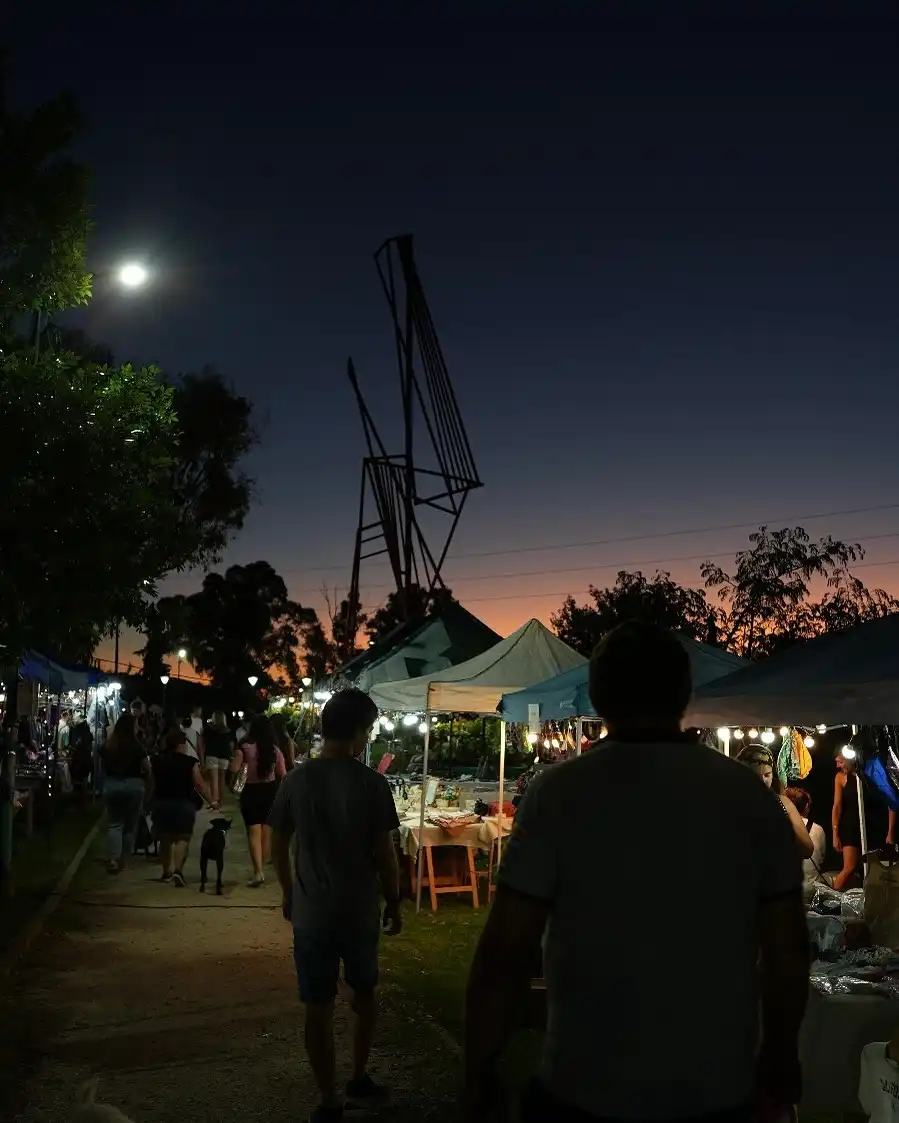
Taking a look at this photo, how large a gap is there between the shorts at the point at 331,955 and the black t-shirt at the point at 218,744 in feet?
48.3

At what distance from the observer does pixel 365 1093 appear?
16.6ft

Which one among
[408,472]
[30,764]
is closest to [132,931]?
[30,764]

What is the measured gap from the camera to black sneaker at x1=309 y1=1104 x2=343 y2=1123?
4656 millimetres

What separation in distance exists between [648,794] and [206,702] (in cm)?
5646

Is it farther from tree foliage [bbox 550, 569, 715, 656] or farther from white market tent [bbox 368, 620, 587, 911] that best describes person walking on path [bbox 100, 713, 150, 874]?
tree foliage [bbox 550, 569, 715, 656]

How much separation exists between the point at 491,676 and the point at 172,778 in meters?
4.03

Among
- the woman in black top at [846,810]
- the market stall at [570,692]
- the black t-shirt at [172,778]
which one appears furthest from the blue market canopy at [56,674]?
the woman in black top at [846,810]

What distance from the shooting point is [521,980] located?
2104 millimetres

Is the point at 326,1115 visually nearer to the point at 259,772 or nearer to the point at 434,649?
the point at 259,772

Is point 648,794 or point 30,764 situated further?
point 30,764

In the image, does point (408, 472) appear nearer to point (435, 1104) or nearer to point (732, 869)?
point (435, 1104)

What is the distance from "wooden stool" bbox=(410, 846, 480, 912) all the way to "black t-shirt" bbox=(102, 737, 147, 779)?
→ 12.5 feet

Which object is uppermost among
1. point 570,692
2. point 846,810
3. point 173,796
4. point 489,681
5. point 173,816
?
point 489,681

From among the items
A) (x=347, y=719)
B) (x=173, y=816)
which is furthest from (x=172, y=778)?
(x=347, y=719)
